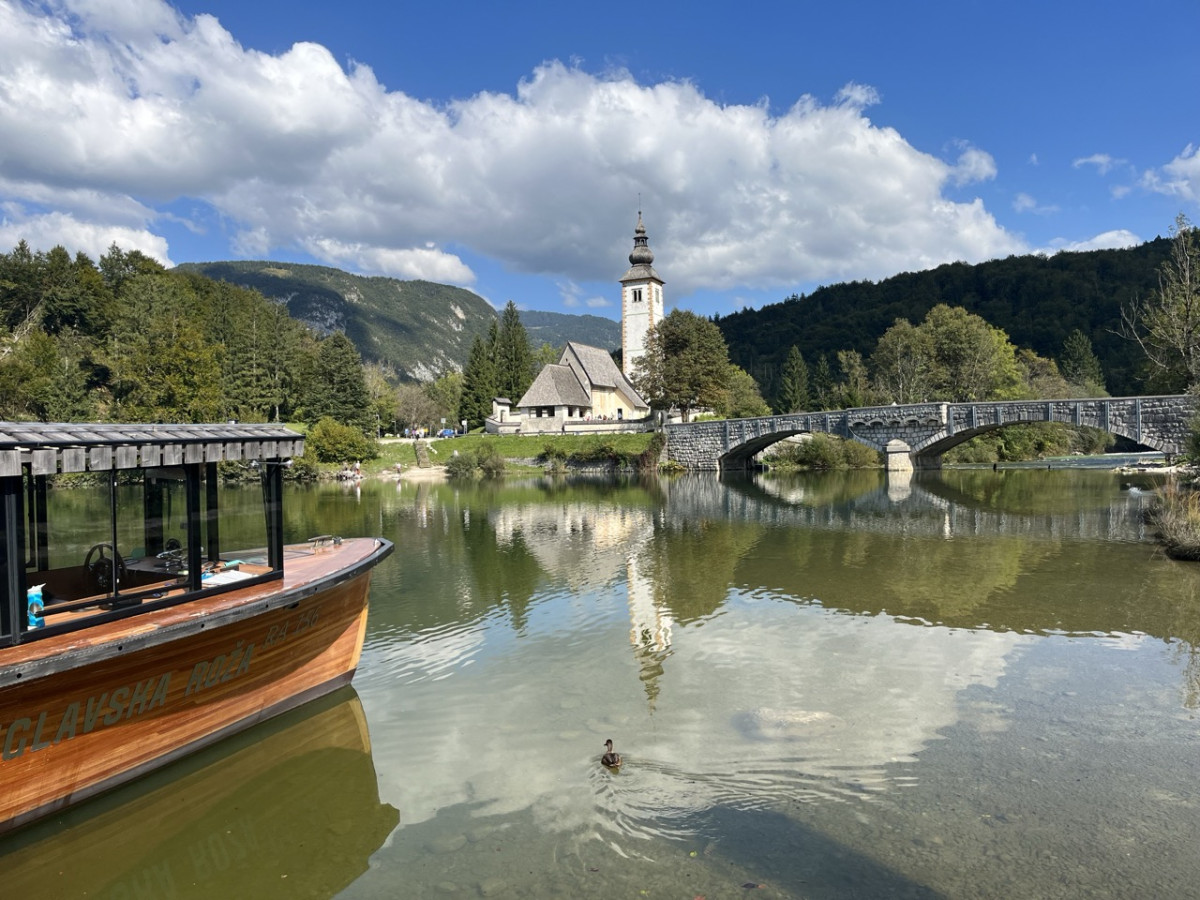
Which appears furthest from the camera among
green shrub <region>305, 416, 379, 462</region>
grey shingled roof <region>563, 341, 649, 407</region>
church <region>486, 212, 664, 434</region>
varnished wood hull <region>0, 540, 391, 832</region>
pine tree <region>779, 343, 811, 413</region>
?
pine tree <region>779, 343, 811, 413</region>

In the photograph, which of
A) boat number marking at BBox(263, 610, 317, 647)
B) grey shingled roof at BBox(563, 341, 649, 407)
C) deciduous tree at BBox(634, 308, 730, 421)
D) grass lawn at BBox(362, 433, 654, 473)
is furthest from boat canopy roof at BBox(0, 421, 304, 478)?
grey shingled roof at BBox(563, 341, 649, 407)

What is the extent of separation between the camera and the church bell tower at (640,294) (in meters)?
77.4

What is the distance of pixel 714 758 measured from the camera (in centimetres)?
786

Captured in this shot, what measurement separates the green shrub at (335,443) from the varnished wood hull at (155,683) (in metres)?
55.2

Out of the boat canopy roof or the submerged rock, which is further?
the submerged rock

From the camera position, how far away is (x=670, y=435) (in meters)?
62.5

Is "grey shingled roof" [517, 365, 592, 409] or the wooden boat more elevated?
"grey shingled roof" [517, 365, 592, 409]

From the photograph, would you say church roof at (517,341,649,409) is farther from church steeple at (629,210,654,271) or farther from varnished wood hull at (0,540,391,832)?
varnished wood hull at (0,540,391,832)

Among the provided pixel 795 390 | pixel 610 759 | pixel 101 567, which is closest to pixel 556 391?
pixel 795 390

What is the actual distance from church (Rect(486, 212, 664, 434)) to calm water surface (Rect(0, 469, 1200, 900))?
53390 mm

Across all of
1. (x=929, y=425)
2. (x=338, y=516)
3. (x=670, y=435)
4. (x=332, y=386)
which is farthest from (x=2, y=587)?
(x=332, y=386)

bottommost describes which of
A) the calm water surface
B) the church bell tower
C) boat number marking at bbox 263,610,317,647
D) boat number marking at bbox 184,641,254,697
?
the calm water surface

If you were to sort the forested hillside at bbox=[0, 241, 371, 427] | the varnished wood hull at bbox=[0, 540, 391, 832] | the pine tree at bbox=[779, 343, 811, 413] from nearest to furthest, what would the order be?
the varnished wood hull at bbox=[0, 540, 391, 832] < the forested hillside at bbox=[0, 241, 371, 427] < the pine tree at bbox=[779, 343, 811, 413]

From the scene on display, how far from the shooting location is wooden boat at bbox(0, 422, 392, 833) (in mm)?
6449
